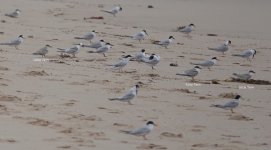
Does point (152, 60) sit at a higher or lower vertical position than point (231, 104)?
higher

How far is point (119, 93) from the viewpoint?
12766 millimetres

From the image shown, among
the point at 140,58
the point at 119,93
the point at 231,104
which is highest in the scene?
the point at 140,58

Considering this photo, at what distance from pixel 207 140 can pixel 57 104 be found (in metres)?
2.57

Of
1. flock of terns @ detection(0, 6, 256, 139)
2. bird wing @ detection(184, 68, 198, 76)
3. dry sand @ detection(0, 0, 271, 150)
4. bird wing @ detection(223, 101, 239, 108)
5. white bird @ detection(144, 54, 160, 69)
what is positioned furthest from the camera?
white bird @ detection(144, 54, 160, 69)

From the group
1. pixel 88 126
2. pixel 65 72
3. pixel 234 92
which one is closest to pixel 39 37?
pixel 65 72

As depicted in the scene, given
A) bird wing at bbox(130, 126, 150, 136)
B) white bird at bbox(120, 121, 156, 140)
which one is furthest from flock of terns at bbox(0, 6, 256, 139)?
bird wing at bbox(130, 126, 150, 136)

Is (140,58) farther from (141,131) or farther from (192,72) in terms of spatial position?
(141,131)

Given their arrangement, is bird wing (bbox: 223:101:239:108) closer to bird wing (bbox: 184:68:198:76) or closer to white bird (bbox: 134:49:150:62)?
bird wing (bbox: 184:68:198:76)

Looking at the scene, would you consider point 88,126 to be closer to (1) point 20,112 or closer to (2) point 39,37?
(1) point 20,112

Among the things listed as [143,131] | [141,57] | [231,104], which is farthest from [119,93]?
[141,57]

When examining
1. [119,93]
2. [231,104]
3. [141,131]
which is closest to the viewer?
[141,131]

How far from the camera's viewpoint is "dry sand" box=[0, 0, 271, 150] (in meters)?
9.47

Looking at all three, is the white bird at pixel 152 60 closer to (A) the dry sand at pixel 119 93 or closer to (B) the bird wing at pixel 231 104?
(A) the dry sand at pixel 119 93

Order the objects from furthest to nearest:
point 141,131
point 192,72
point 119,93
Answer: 1. point 192,72
2. point 119,93
3. point 141,131
